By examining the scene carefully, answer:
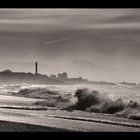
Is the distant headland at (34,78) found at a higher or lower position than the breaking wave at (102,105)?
higher

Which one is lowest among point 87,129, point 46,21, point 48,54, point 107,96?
point 87,129

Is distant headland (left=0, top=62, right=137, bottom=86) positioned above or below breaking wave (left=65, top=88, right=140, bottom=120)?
above

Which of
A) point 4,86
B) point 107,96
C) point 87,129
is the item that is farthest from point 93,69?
point 4,86

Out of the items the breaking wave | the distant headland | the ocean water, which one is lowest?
the breaking wave

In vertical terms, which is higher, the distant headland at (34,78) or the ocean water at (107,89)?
the distant headland at (34,78)

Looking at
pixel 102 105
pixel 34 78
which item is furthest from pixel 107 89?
pixel 34 78

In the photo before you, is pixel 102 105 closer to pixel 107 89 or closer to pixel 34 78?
pixel 107 89

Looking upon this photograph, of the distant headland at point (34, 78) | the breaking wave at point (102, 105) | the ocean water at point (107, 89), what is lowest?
the breaking wave at point (102, 105)

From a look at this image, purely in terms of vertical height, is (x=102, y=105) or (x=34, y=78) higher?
(x=34, y=78)

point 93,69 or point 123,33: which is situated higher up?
point 123,33

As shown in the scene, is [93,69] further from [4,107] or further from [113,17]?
[4,107]

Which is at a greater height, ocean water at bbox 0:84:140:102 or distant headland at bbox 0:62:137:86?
distant headland at bbox 0:62:137:86
